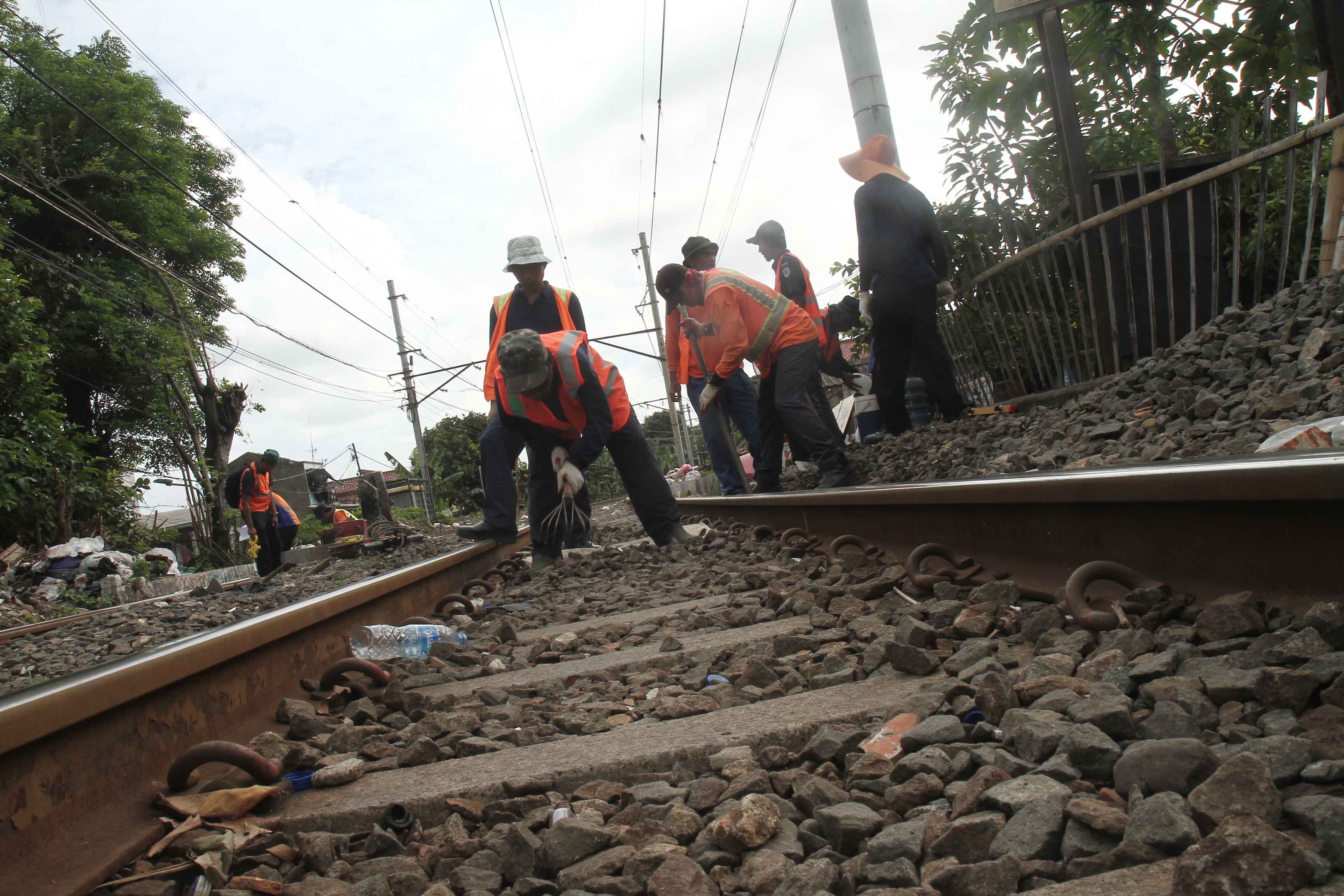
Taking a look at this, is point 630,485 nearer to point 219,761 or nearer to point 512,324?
point 512,324

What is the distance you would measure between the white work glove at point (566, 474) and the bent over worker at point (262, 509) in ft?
26.6

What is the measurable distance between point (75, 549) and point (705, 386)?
8.50 metres

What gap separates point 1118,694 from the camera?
4.49ft

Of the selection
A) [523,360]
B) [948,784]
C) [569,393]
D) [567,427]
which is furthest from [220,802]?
[567,427]

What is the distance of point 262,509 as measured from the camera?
12492 mm

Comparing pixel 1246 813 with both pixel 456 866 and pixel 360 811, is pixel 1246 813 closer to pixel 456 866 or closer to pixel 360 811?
pixel 456 866

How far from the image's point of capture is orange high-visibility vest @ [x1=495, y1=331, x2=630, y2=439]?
5379 mm

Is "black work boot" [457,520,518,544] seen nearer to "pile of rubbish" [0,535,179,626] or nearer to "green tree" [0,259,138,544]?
"pile of rubbish" [0,535,179,626]

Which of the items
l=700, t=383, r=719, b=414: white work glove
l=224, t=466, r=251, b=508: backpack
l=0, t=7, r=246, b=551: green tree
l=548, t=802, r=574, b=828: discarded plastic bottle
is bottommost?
l=548, t=802, r=574, b=828: discarded plastic bottle

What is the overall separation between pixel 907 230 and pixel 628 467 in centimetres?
275

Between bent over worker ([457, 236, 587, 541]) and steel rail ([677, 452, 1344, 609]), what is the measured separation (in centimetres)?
334

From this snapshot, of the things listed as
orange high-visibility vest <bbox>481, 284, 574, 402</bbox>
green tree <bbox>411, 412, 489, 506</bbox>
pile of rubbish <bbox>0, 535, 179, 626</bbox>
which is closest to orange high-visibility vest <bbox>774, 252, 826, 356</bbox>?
orange high-visibility vest <bbox>481, 284, 574, 402</bbox>

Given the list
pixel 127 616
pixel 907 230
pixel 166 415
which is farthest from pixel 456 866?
pixel 166 415

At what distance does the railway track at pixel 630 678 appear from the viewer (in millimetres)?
1476
